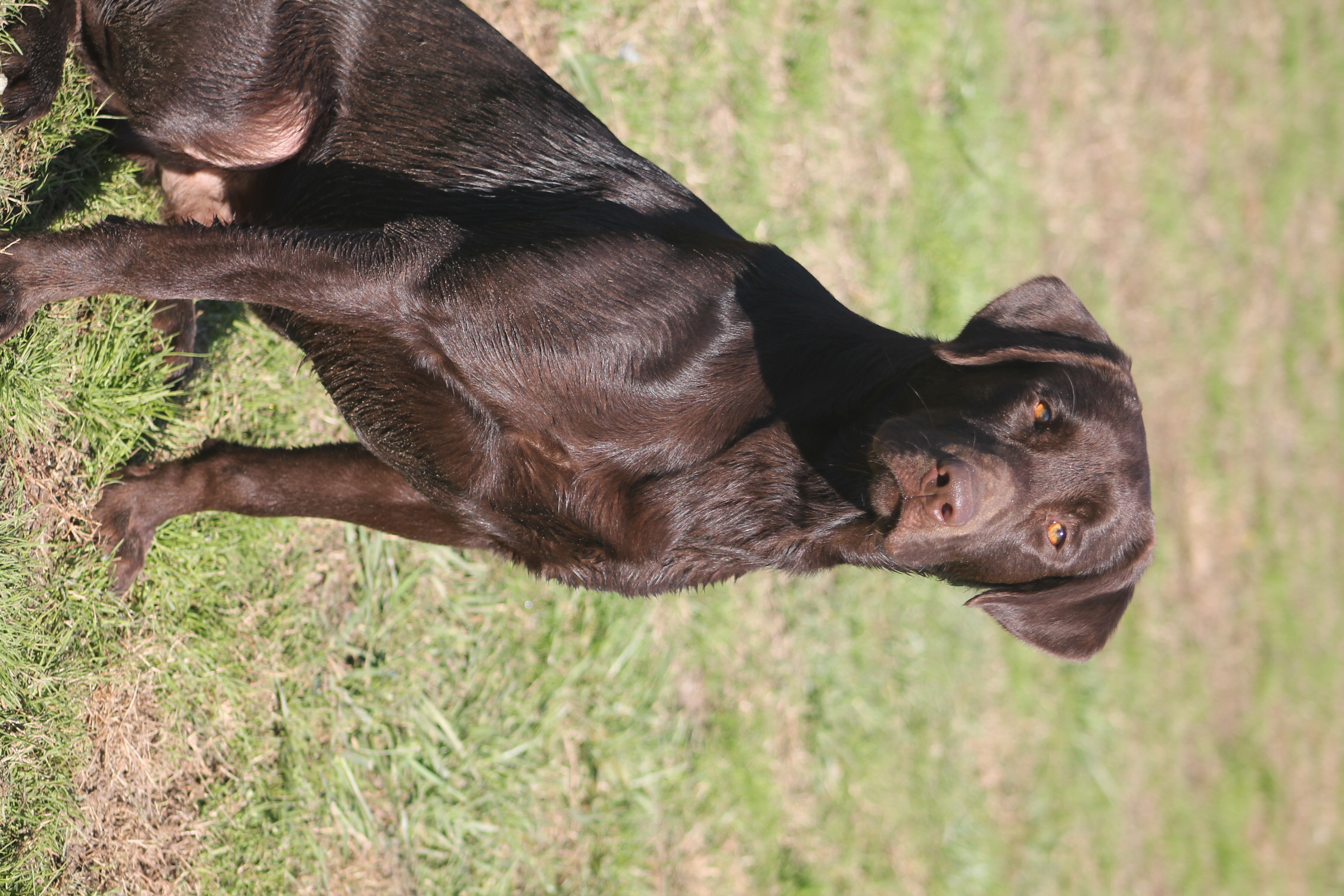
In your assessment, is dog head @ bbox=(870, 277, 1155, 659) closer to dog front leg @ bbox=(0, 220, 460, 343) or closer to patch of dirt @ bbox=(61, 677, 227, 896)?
dog front leg @ bbox=(0, 220, 460, 343)

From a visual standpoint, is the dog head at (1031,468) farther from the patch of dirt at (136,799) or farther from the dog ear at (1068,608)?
the patch of dirt at (136,799)

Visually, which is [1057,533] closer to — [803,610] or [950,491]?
[950,491]

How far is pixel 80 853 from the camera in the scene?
3166 mm

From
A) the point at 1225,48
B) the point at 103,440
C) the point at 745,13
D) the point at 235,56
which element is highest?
the point at 1225,48

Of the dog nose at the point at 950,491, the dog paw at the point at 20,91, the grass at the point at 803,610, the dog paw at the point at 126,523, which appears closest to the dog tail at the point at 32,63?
the dog paw at the point at 20,91

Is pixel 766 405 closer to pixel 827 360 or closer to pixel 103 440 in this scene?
pixel 827 360

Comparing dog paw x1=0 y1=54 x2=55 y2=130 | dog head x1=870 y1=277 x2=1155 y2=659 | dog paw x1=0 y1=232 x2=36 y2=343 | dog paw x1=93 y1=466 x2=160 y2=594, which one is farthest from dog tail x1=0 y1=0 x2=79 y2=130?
dog head x1=870 y1=277 x2=1155 y2=659

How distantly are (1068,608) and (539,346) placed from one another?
5.84ft

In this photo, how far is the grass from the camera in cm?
345

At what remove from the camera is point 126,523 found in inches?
137

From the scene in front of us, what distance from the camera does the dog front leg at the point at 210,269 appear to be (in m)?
2.77

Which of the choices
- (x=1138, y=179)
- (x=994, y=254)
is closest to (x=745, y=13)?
(x=994, y=254)

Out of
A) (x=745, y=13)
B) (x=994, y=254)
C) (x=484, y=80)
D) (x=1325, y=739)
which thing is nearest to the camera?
(x=484, y=80)

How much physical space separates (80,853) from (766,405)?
2269mm
